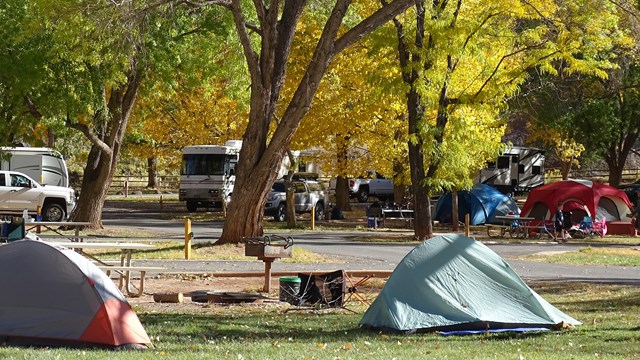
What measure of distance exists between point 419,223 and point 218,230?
7.41 m

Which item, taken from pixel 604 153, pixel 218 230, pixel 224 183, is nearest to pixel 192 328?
pixel 218 230

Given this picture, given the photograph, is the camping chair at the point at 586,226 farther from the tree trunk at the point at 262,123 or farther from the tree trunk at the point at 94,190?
the tree trunk at the point at 94,190

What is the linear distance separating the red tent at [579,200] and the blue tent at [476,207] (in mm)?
3785

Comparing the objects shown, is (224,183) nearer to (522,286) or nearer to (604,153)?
(604,153)

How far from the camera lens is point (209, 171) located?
4538cm

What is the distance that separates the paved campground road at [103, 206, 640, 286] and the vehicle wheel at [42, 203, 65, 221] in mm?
1817

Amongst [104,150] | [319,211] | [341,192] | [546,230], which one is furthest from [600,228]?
[104,150]

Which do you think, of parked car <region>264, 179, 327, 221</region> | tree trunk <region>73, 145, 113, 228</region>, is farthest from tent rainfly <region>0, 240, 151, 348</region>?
parked car <region>264, 179, 327, 221</region>

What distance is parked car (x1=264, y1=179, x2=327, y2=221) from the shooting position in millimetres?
43375

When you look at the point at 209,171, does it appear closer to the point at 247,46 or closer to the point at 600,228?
the point at 600,228

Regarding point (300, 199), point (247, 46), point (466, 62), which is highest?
point (466, 62)

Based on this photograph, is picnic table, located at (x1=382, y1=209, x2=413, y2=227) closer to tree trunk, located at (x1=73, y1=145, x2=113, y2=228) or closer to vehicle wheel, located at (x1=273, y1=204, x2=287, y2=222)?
vehicle wheel, located at (x1=273, y1=204, x2=287, y2=222)

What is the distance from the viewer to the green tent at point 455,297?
40.8 ft

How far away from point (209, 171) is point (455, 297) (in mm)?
33377
